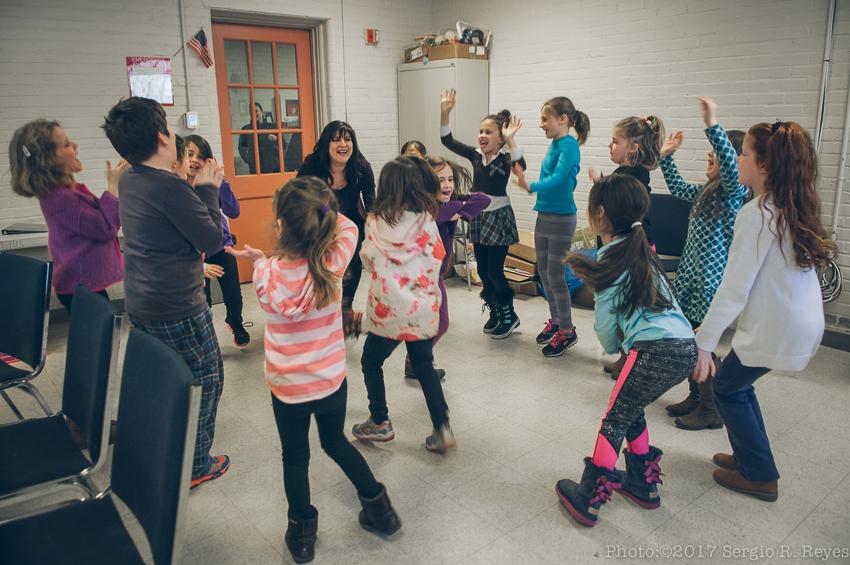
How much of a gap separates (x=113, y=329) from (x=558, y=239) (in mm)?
2530

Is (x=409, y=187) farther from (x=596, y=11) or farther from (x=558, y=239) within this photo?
(x=596, y=11)

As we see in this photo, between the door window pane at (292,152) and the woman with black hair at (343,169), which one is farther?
the door window pane at (292,152)

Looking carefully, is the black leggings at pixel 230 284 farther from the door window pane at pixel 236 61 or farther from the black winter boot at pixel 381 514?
the door window pane at pixel 236 61

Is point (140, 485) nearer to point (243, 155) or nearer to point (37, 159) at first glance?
point (37, 159)

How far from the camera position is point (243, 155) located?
17.1 ft

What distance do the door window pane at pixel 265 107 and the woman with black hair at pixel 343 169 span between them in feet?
7.74

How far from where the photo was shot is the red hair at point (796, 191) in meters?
1.75

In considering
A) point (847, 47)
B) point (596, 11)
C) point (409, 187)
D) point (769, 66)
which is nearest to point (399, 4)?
point (596, 11)

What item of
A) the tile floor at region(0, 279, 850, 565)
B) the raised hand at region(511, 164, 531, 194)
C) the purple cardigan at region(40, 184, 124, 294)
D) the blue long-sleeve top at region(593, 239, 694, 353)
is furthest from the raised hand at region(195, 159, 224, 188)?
the raised hand at region(511, 164, 531, 194)

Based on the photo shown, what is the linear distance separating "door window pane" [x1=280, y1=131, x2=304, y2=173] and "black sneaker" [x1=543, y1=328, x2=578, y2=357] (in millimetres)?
3153

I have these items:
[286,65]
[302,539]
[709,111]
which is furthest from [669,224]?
[286,65]

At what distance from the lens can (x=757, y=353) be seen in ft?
6.02

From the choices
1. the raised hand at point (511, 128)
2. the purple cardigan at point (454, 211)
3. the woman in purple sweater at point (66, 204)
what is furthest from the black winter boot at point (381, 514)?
the raised hand at point (511, 128)

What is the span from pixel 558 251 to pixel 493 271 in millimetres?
426
